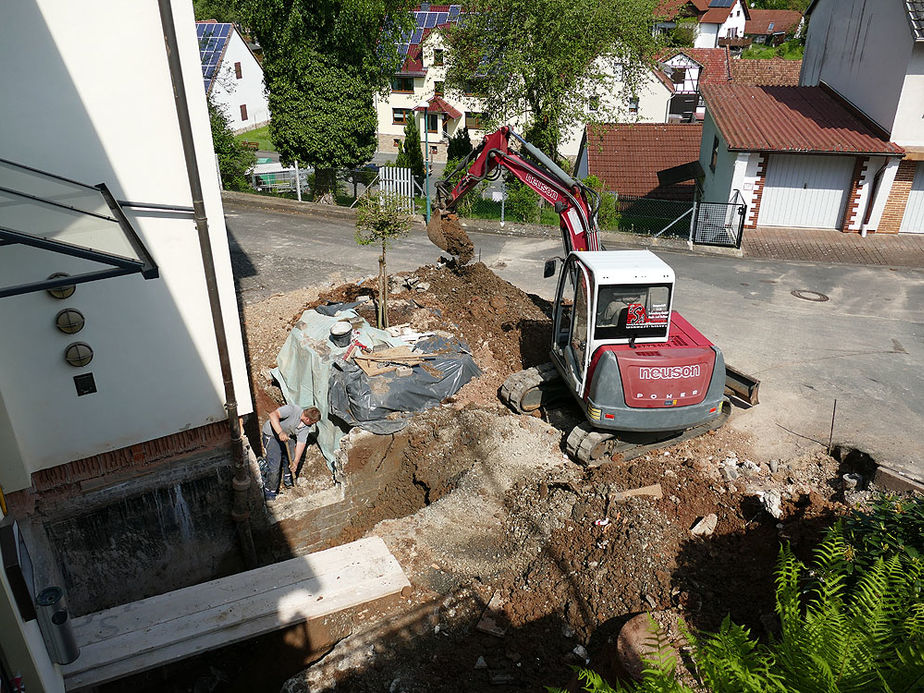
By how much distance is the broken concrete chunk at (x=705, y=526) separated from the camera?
7461mm

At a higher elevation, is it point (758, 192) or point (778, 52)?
point (778, 52)

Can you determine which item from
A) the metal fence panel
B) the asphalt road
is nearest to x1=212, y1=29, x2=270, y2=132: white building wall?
the asphalt road

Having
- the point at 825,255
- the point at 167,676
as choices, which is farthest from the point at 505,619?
the point at 825,255

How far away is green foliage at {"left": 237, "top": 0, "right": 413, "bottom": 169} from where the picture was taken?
18984 mm

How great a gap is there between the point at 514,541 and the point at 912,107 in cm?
1733

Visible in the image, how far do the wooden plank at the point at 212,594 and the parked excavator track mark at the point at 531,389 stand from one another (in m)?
3.22

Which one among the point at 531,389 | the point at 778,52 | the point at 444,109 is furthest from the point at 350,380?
the point at 778,52

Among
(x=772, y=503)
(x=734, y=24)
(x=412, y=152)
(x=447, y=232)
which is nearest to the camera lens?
(x=772, y=503)

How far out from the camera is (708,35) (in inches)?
2518

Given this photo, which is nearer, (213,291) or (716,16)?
(213,291)

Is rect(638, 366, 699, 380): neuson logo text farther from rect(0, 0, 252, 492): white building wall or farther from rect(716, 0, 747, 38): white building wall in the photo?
rect(716, 0, 747, 38): white building wall

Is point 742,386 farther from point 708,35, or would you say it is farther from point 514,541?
point 708,35

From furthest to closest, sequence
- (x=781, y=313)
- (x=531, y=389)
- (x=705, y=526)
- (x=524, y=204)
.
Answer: (x=524, y=204), (x=781, y=313), (x=531, y=389), (x=705, y=526)

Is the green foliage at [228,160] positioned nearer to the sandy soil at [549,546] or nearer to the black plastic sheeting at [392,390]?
the black plastic sheeting at [392,390]
